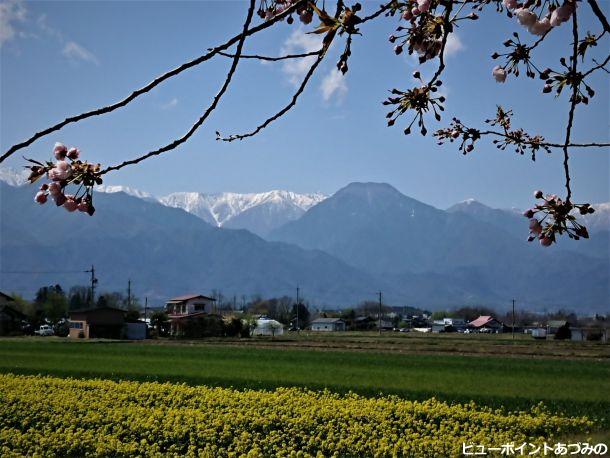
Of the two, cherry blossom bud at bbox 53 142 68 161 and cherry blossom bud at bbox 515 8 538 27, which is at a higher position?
cherry blossom bud at bbox 515 8 538 27

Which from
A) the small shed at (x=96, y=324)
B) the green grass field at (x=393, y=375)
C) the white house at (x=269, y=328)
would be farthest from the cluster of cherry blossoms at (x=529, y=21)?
the white house at (x=269, y=328)

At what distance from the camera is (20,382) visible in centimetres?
1919

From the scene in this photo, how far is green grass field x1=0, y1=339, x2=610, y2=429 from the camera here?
1869 cm

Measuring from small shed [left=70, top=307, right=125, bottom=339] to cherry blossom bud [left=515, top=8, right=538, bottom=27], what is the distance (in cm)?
6867

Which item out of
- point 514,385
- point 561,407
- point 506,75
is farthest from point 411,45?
point 514,385

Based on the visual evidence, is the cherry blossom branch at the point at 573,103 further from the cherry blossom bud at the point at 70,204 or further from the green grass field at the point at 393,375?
the green grass field at the point at 393,375

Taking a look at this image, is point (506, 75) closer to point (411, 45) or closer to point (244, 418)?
point (411, 45)

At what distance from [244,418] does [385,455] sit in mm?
3503

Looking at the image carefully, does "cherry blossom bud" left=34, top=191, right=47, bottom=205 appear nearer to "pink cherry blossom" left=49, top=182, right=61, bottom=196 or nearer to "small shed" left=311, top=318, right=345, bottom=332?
"pink cherry blossom" left=49, top=182, right=61, bottom=196

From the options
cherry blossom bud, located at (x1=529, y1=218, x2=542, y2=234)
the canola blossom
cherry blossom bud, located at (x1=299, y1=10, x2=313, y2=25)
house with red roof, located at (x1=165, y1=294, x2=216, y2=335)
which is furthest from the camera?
house with red roof, located at (x1=165, y1=294, x2=216, y2=335)

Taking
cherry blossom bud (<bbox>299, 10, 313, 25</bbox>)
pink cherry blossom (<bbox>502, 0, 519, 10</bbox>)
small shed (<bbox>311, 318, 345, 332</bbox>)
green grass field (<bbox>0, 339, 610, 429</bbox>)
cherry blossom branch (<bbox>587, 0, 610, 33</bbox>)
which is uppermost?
pink cherry blossom (<bbox>502, 0, 519, 10</bbox>)

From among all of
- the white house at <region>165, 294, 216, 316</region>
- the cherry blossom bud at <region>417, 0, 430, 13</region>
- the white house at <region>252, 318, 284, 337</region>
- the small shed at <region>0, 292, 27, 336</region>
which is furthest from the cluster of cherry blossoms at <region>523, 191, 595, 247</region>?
the white house at <region>252, 318, 284, 337</region>

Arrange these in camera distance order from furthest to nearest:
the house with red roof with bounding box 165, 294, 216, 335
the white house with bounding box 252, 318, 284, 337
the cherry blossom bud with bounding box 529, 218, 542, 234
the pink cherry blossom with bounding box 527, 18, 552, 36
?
the white house with bounding box 252, 318, 284, 337 → the house with red roof with bounding box 165, 294, 216, 335 → the cherry blossom bud with bounding box 529, 218, 542, 234 → the pink cherry blossom with bounding box 527, 18, 552, 36

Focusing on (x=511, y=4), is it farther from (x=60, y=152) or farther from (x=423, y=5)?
(x=60, y=152)
